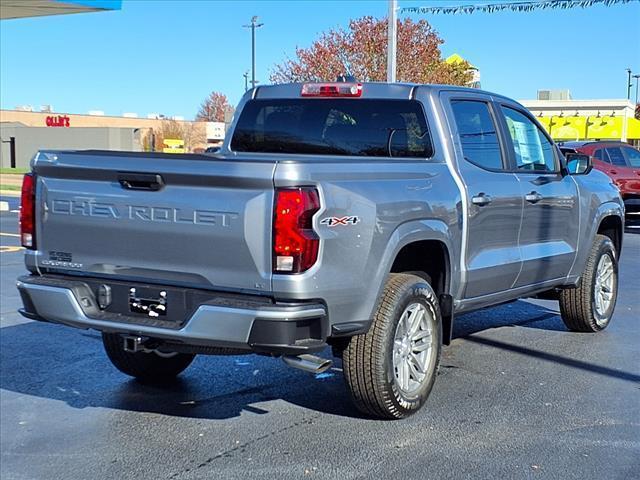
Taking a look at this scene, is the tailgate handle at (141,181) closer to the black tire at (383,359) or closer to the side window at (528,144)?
the black tire at (383,359)

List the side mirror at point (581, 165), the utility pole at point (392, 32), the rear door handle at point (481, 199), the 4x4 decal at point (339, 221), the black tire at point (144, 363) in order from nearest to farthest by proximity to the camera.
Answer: the 4x4 decal at point (339, 221)
the rear door handle at point (481, 199)
the black tire at point (144, 363)
the side mirror at point (581, 165)
the utility pole at point (392, 32)

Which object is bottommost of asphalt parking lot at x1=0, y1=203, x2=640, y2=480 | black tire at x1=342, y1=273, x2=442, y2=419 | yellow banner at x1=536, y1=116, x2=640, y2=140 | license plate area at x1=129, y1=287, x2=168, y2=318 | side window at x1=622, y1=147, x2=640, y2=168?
asphalt parking lot at x1=0, y1=203, x2=640, y2=480

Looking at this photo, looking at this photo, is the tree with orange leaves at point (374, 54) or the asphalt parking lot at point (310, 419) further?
the tree with orange leaves at point (374, 54)

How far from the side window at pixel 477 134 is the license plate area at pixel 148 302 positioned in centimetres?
235

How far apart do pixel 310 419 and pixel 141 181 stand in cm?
178

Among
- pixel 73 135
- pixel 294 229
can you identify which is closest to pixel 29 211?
pixel 294 229

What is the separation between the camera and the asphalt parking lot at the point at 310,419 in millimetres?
4234

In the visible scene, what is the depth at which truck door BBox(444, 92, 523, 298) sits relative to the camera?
17.6 feet

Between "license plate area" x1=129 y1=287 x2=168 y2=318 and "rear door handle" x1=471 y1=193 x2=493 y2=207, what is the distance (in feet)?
7.13

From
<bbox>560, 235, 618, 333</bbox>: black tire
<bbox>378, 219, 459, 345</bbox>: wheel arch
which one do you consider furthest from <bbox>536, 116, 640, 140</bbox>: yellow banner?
<bbox>378, 219, 459, 345</bbox>: wheel arch

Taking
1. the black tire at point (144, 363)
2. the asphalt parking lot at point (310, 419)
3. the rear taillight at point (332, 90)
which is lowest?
the asphalt parking lot at point (310, 419)

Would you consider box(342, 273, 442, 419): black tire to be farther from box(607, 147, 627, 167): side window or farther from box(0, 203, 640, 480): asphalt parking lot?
box(607, 147, 627, 167): side window

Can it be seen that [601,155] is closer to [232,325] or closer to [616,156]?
[616,156]

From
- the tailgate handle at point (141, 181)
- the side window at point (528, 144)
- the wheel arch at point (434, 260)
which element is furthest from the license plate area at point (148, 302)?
the side window at point (528, 144)
